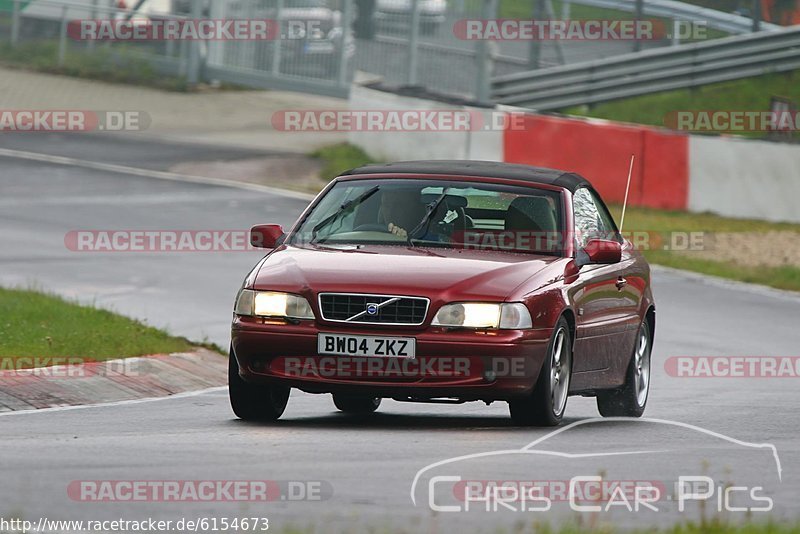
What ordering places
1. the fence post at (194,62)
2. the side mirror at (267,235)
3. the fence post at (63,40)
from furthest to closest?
the fence post at (63,40), the fence post at (194,62), the side mirror at (267,235)

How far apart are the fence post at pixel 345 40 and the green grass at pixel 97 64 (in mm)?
3513

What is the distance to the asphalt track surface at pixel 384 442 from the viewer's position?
709 centimetres

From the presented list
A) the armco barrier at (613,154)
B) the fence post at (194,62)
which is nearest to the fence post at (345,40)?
the fence post at (194,62)

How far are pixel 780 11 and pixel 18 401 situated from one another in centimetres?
2347

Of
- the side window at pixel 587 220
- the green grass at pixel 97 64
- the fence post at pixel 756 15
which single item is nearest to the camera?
the side window at pixel 587 220

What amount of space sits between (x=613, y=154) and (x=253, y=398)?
15542 mm

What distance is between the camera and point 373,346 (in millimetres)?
9422

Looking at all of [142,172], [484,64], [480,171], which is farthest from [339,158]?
[480,171]

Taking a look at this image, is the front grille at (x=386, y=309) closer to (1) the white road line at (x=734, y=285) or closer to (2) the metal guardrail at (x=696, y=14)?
(1) the white road line at (x=734, y=285)

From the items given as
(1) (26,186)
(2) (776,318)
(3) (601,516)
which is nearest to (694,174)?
(2) (776,318)

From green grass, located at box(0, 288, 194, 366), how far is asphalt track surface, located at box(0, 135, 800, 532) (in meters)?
0.92

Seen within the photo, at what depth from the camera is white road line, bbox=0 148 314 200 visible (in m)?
26.6

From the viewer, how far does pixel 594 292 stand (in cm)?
1068

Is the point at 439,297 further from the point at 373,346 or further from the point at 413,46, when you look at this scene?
the point at 413,46
